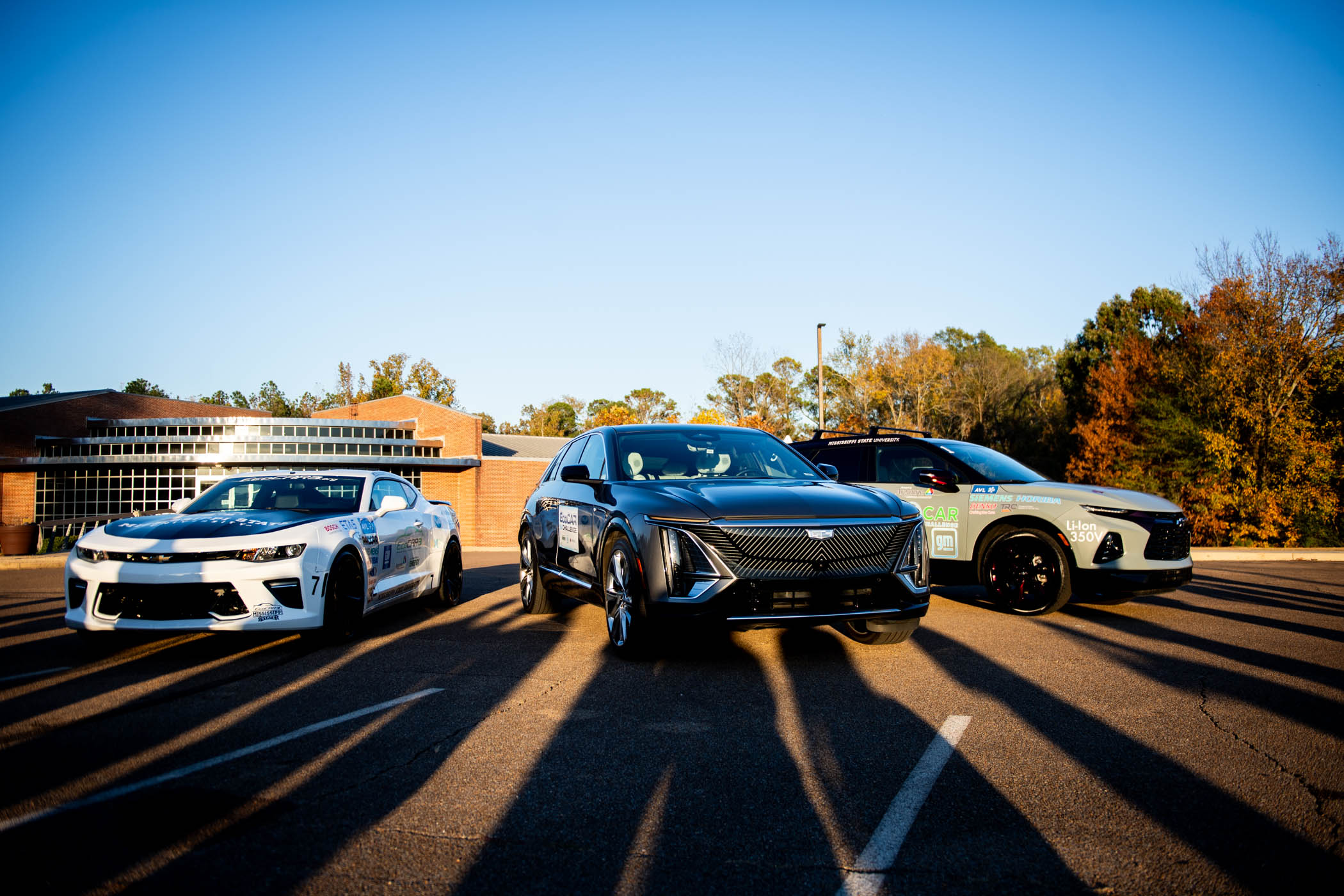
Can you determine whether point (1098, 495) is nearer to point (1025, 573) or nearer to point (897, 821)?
point (1025, 573)

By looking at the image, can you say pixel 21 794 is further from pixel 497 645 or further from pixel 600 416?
pixel 600 416

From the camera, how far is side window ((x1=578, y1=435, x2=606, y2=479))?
7426mm

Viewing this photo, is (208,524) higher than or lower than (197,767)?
higher

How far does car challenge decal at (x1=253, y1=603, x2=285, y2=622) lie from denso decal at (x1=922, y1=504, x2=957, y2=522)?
20.5ft

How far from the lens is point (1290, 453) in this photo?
1139 inches

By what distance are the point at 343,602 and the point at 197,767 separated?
3162mm

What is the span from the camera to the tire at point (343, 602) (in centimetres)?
663

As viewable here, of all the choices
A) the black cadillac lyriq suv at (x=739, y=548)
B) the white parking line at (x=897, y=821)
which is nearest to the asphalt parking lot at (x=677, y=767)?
the white parking line at (x=897, y=821)

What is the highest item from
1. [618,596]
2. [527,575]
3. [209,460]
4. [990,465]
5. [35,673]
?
[990,465]

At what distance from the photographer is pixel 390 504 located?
25.5ft

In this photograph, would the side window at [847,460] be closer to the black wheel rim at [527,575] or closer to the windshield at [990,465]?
the windshield at [990,465]

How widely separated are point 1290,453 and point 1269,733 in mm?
30376

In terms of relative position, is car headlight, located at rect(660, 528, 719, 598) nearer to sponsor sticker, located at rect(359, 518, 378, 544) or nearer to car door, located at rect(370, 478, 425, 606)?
sponsor sticker, located at rect(359, 518, 378, 544)

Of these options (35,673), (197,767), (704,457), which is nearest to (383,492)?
(35,673)
